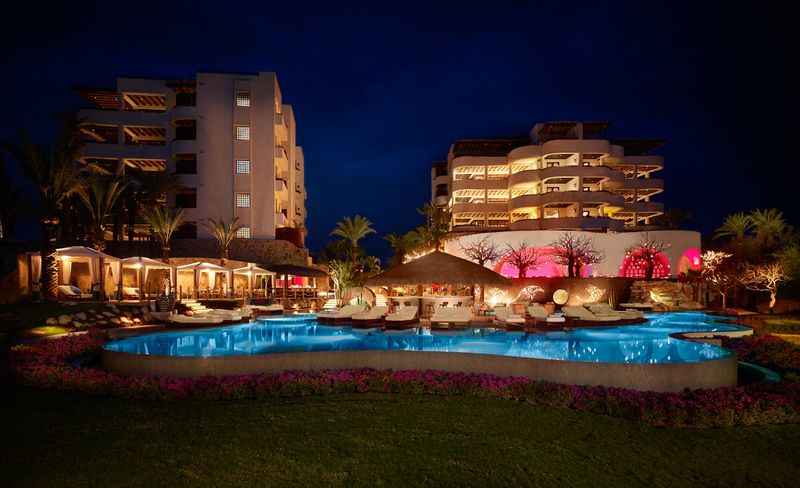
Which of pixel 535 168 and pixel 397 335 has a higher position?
pixel 535 168

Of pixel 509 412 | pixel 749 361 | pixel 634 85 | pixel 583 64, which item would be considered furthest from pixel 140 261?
pixel 634 85

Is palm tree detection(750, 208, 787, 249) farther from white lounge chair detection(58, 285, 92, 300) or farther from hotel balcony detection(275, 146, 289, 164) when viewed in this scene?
white lounge chair detection(58, 285, 92, 300)

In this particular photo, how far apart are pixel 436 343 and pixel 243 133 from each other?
32303 millimetres

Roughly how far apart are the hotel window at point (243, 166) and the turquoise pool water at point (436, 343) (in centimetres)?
2458

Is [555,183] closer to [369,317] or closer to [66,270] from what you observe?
[369,317]

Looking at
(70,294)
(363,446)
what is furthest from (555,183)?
(363,446)

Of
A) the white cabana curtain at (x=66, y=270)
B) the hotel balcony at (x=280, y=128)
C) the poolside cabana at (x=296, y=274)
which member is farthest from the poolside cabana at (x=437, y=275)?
the hotel balcony at (x=280, y=128)

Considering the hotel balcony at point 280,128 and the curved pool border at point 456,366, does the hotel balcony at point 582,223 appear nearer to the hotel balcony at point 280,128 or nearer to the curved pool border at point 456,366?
the hotel balcony at point 280,128

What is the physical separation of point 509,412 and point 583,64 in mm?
73741

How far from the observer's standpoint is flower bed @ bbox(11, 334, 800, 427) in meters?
8.65

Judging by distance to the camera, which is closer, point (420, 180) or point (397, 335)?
point (397, 335)

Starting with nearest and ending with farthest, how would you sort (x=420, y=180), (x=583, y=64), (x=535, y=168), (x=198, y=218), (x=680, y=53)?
(x=198, y=218) → (x=535, y=168) → (x=680, y=53) → (x=583, y=64) → (x=420, y=180)

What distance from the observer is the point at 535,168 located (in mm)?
54469

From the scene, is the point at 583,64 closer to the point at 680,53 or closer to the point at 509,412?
the point at 680,53
